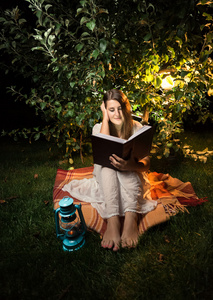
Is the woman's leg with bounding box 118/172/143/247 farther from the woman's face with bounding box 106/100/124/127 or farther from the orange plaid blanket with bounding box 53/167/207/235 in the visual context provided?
the woman's face with bounding box 106/100/124/127

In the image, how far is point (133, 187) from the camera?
2119 millimetres

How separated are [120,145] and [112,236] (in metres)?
0.77

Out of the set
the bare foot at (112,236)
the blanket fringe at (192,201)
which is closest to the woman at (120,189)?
the bare foot at (112,236)

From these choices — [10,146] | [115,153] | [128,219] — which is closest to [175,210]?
[128,219]

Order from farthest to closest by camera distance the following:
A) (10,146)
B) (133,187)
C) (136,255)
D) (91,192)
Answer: (10,146)
(91,192)
(133,187)
(136,255)

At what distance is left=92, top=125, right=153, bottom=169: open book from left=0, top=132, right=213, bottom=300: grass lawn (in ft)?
2.29

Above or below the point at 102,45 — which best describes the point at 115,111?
below

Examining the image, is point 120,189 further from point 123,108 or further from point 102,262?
point 123,108

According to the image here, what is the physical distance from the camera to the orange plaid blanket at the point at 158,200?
2.14 metres

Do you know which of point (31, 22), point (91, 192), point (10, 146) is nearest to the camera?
point (91, 192)

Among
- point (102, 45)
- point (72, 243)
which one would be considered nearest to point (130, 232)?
point (72, 243)

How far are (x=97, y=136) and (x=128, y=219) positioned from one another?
0.77 m

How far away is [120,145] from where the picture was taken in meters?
1.89

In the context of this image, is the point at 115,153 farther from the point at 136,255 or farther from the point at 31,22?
the point at 31,22
